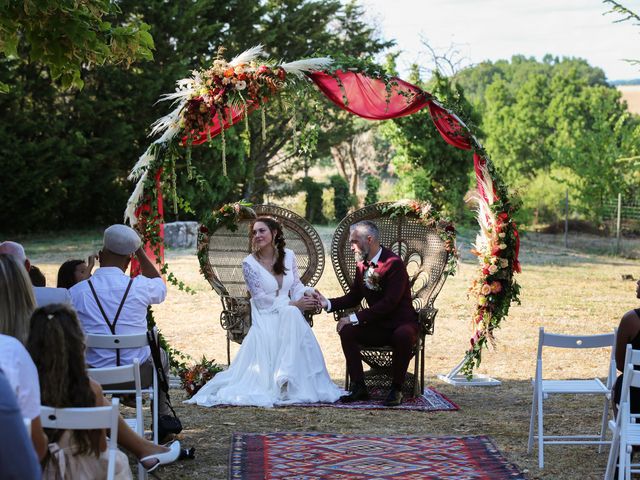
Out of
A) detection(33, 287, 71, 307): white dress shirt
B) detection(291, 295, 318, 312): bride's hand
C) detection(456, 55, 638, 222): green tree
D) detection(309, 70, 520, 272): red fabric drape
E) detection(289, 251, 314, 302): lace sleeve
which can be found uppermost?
detection(456, 55, 638, 222): green tree

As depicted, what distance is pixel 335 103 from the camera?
826cm

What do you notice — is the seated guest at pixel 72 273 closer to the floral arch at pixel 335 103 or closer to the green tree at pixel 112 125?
the floral arch at pixel 335 103

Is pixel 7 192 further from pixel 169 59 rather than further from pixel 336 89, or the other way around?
pixel 336 89

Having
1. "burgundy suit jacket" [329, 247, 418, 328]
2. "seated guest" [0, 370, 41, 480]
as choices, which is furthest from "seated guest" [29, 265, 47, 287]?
"seated guest" [0, 370, 41, 480]

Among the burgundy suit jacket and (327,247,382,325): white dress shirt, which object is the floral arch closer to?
the burgundy suit jacket

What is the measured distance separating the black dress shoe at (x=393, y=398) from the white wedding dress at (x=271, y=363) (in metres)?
0.43

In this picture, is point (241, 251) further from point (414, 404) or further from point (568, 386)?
point (568, 386)

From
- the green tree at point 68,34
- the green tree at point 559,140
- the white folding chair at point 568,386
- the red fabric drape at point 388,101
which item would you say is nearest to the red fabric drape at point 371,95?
the red fabric drape at point 388,101

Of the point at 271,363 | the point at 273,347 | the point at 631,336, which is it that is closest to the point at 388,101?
the point at 273,347

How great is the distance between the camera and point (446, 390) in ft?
27.3

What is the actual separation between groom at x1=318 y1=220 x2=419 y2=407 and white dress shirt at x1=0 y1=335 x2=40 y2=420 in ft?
15.4

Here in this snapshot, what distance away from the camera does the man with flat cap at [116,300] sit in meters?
5.78

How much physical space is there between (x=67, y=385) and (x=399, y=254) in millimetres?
5138

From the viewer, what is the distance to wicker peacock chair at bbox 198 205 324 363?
27.8 feet
